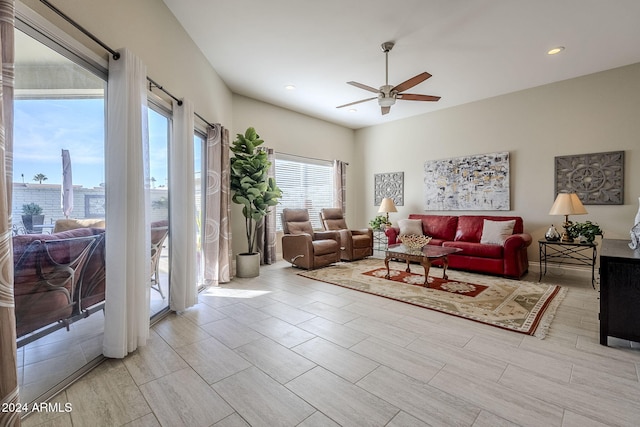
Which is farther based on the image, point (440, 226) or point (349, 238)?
point (349, 238)

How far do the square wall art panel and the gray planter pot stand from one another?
12.2ft

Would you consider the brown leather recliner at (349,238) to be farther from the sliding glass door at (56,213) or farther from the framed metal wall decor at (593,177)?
the sliding glass door at (56,213)

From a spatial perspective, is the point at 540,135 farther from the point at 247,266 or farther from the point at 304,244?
the point at 247,266

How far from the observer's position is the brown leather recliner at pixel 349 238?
5.49 meters

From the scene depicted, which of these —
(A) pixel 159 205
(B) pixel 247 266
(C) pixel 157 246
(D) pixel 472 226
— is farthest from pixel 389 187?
(C) pixel 157 246

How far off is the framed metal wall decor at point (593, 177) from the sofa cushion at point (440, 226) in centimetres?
162

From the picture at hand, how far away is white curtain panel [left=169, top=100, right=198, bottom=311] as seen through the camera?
296 centimetres

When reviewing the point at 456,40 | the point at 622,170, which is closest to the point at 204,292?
the point at 456,40

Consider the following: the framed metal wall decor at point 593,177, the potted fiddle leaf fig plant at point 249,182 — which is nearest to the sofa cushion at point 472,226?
the framed metal wall decor at point 593,177

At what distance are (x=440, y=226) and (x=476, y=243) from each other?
0.83 metres

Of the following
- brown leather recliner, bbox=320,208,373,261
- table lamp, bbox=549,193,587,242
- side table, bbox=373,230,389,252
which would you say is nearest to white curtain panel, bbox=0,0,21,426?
brown leather recliner, bbox=320,208,373,261

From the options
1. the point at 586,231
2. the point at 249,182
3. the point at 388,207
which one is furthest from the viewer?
the point at 388,207

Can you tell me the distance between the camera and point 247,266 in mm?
4387

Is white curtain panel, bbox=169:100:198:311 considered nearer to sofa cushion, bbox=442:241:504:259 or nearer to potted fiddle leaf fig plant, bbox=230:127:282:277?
potted fiddle leaf fig plant, bbox=230:127:282:277
